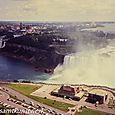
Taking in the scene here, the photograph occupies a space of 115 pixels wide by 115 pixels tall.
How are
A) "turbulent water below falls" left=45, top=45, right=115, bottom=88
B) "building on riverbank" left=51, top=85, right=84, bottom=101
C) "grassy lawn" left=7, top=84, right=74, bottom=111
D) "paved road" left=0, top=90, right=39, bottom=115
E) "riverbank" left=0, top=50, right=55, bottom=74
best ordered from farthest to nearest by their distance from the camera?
"riverbank" left=0, top=50, right=55, bottom=74 → "turbulent water below falls" left=45, top=45, right=115, bottom=88 → "building on riverbank" left=51, top=85, right=84, bottom=101 → "grassy lawn" left=7, top=84, right=74, bottom=111 → "paved road" left=0, top=90, right=39, bottom=115

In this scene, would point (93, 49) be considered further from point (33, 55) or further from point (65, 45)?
point (33, 55)

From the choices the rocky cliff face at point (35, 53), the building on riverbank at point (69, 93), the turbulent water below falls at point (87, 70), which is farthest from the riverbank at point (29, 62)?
the building on riverbank at point (69, 93)

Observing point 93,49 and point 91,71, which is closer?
point 91,71

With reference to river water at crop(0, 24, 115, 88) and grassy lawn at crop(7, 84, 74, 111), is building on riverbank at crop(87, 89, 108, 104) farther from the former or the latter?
river water at crop(0, 24, 115, 88)

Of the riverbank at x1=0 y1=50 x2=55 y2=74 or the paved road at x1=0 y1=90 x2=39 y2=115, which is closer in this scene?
the paved road at x1=0 y1=90 x2=39 y2=115

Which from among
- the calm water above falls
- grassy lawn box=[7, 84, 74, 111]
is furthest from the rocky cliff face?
grassy lawn box=[7, 84, 74, 111]

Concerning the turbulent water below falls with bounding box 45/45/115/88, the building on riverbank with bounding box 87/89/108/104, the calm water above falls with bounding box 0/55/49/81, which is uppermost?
the building on riverbank with bounding box 87/89/108/104

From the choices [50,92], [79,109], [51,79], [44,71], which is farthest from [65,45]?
[79,109]

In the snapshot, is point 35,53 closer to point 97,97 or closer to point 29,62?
point 29,62
